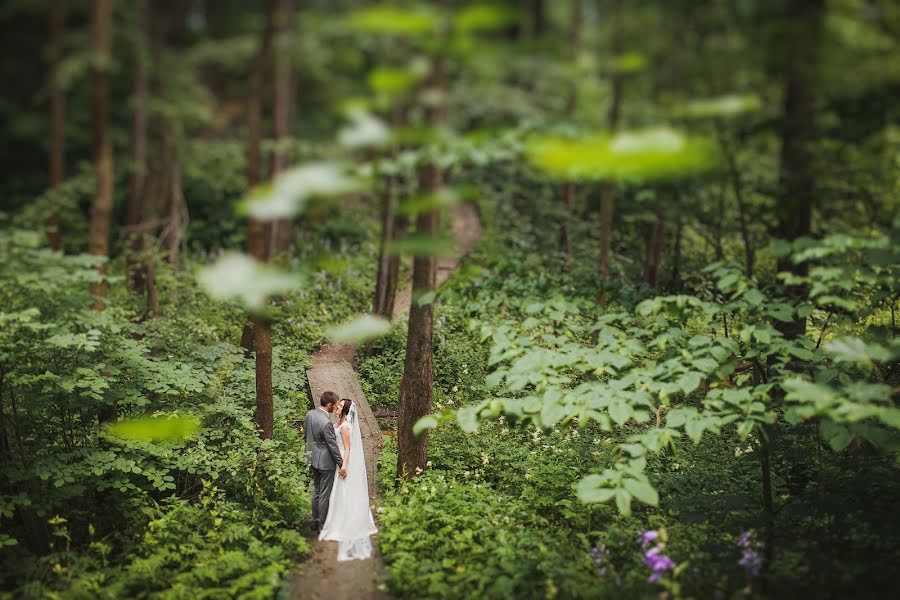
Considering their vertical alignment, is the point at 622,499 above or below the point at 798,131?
below

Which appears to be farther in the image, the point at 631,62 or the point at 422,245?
the point at 631,62

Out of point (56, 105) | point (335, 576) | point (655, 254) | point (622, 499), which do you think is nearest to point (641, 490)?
point (622, 499)

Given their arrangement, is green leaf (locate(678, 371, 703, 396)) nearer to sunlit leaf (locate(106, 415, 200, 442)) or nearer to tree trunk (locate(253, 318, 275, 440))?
sunlit leaf (locate(106, 415, 200, 442))

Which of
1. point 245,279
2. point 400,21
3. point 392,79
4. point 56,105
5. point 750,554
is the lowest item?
point 750,554

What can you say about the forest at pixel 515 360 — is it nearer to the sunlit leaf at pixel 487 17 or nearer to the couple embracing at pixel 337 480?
the sunlit leaf at pixel 487 17

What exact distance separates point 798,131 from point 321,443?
215 inches

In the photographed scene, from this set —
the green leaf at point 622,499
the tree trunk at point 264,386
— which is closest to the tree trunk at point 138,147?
the tree trunk at point 264,386

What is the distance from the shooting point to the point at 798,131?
3764 millimetres

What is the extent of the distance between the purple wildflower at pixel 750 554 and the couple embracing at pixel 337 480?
3.67 m

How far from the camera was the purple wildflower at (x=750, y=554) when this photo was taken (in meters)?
4.06

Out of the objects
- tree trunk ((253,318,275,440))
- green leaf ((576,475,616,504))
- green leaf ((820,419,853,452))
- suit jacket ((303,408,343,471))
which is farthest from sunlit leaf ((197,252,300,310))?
tree trunk ((253,318,275,440))

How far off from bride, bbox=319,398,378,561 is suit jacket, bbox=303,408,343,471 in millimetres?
157

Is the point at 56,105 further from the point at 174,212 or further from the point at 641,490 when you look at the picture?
the point at 641,490

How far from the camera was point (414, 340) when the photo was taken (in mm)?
7027
